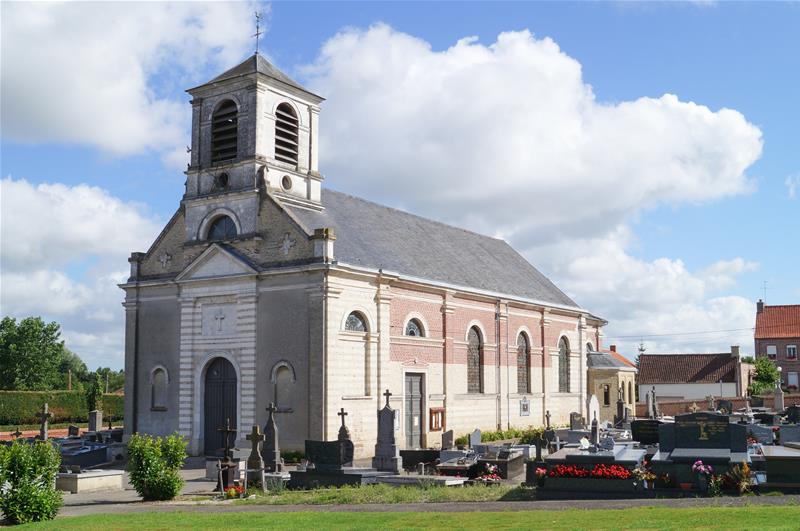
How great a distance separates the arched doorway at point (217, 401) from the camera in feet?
97.2

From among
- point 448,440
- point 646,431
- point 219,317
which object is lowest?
point 448,440

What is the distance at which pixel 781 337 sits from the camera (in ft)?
244

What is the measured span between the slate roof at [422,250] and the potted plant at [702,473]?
1449 cm

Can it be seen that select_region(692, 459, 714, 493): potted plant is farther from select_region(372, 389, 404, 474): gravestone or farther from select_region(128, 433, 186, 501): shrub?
select_region(128, 433, 186, 501): shrub

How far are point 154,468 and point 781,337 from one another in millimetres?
66355

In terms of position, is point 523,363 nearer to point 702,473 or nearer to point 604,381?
point 604,381

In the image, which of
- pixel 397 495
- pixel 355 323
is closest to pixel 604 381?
pixel 355 323

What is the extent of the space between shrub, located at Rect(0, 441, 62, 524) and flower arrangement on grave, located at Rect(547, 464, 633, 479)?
9.91 metres

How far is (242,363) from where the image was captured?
29328 mm

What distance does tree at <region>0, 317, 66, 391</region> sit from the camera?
2601 inches

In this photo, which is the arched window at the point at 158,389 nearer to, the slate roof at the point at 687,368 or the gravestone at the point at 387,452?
the gravestone at the point at 387,452

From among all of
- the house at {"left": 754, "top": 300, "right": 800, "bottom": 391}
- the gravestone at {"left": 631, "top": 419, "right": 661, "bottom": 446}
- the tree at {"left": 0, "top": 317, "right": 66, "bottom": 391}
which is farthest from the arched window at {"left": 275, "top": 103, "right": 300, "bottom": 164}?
the house at {"left": 754, "top": 300, "right": 800, "bottom": 391}

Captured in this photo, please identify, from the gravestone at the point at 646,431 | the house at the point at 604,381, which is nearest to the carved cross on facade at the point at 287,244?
the gravestone at the point at 646,431

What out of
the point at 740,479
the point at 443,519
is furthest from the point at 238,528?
the point at 740,479
